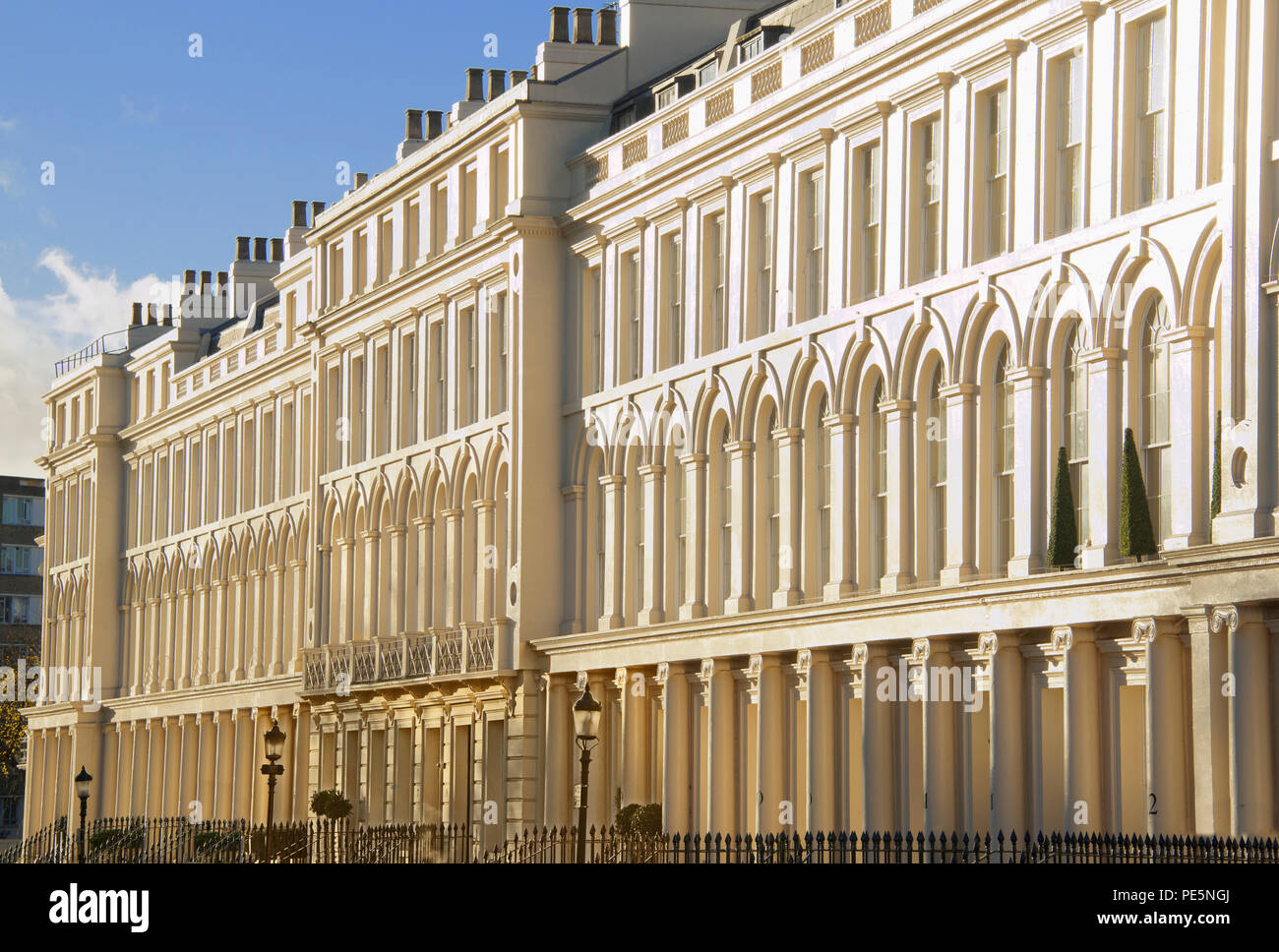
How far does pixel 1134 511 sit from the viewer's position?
33375 mm

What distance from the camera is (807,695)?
4147 cm

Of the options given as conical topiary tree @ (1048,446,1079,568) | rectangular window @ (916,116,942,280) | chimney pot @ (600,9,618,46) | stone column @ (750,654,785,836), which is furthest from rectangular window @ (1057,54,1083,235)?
chimney pot @ (600,9,618,46)

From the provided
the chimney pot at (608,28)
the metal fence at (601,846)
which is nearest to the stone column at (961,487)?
the metal fence at (601,846)

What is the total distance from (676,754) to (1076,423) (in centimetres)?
1328

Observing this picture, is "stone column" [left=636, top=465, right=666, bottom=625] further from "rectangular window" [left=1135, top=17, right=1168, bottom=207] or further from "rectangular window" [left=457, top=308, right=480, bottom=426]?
"rectangular window" [left=1135, top=17, right=1168, bottom=207]

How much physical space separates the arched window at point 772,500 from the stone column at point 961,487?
20.7ft

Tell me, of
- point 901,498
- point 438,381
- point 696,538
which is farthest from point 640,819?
point 438,381

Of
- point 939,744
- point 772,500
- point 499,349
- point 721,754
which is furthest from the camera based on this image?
point 499,349

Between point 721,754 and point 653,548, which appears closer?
point 721,754

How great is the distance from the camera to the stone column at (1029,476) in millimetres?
35969

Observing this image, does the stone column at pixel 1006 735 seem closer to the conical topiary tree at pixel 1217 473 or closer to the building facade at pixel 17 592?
the conical topiary tree at pixel 1217 473

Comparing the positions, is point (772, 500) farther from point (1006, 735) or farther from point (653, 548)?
point (1006, 735)

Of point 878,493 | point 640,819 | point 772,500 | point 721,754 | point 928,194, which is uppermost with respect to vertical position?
point 928,194

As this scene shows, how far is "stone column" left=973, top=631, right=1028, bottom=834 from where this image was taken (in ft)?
117
